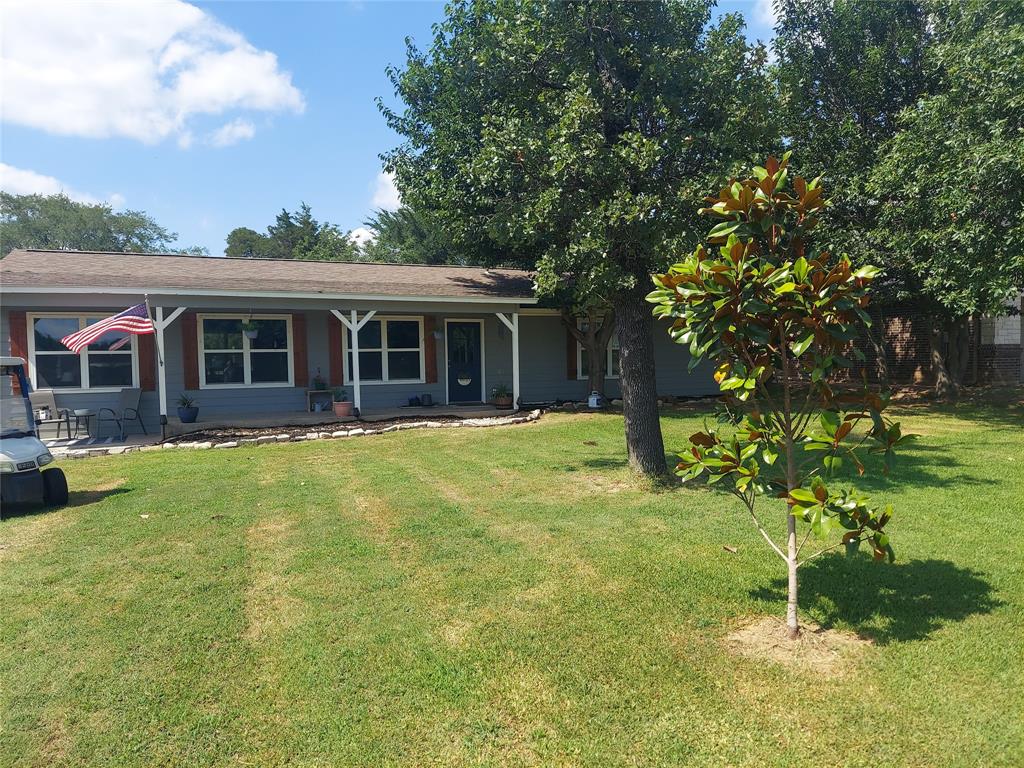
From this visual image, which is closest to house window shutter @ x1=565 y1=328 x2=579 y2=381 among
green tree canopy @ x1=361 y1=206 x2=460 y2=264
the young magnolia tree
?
the young magnolia tree

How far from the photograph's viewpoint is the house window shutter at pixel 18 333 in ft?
36.0

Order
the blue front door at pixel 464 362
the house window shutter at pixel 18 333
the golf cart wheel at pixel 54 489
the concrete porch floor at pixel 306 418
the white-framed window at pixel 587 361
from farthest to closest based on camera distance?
the white-framed window at pixel 587 361 < the blue front door at pixel 464 362 < the concrete porch floor at pixel 306 418 < the house window shutter at pixel 18 333 < the golf cart wheel at pixel 54 489

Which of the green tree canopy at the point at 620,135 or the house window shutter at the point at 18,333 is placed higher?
the green tree canopy at the point at 620,135

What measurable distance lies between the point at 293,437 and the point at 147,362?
372 cm

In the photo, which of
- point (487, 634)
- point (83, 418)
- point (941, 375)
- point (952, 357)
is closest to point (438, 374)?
point (83, 418)

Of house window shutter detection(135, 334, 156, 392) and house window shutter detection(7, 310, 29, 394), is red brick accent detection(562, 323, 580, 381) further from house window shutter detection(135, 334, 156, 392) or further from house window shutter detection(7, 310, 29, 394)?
house window shutter detection(7, 310, 29, 394)

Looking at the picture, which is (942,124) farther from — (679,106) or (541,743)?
(541,743)

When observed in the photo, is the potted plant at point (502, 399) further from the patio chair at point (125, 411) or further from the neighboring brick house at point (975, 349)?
the neighboring brick house at point (975, 349)

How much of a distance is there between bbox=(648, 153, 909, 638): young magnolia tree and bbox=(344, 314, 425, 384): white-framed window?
10982 mm

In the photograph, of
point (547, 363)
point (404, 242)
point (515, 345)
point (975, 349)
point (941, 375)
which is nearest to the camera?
point (515, 345)

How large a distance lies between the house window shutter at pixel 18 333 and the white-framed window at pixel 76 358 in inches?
3.1

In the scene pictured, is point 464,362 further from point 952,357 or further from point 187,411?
point 952,357

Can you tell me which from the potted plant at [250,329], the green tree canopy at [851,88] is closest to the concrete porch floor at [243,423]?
the potted plant at [250,329]

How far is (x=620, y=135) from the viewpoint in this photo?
6875mm
